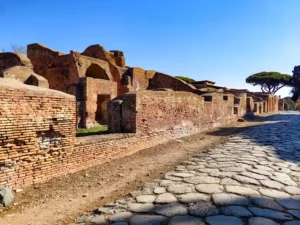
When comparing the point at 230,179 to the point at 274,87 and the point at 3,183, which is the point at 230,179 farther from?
the point at 274,87

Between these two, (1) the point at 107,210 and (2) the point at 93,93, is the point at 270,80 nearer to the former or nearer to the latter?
(2) the point at 93,93

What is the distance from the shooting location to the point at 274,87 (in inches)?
1941

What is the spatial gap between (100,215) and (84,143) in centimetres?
225

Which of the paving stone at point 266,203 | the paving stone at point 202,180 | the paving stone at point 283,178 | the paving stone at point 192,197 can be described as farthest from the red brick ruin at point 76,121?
the paving stone at point 283,178

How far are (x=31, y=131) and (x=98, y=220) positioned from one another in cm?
202

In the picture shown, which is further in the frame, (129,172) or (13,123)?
(129,172)

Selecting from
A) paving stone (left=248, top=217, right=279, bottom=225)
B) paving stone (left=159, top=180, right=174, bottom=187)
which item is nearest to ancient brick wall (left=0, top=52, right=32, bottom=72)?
paving stone (left=159, top=180, right=174, bottom=187)

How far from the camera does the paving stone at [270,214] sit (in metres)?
2.67

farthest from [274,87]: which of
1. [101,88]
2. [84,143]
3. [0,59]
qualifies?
[84,143]

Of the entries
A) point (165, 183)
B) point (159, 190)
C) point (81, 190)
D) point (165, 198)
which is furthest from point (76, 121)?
point (165, 198)

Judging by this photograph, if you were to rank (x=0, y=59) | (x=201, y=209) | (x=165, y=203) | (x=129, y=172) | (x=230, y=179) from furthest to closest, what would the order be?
(x=0, y=59), (x=129, y=172), (x=230, y=179), (x=165, y=203), (x=201, y=209)

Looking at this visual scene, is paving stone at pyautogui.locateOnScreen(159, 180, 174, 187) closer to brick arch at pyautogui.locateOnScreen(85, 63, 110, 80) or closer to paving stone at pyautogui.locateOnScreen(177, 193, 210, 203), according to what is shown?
paving stone at pyautogui.locateOnScreen(177, 193, 210, 203)

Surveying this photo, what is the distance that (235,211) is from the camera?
2.81 metres

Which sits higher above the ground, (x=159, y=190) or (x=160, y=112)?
(x=160, y=112)
